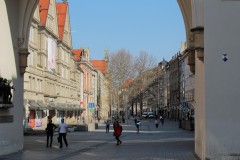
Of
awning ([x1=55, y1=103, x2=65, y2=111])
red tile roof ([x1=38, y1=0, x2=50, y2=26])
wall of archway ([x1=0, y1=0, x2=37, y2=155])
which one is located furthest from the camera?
awning ([x1=55, y1=103, x2=65, y2=111])

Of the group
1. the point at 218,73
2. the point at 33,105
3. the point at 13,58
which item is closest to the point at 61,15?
the point at 33,105

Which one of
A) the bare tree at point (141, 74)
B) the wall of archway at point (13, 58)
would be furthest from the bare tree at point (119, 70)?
the wall of archway at point (13, 58)

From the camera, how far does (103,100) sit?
462 ft

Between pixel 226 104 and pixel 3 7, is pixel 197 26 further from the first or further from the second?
pixel 3 7

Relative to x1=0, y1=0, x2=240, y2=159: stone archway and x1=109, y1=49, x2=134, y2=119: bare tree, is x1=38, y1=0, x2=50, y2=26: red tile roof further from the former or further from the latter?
x1=0, y1=0, x2=240, y2=159: stone archway

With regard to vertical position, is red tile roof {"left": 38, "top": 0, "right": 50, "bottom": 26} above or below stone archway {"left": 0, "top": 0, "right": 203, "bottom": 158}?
above

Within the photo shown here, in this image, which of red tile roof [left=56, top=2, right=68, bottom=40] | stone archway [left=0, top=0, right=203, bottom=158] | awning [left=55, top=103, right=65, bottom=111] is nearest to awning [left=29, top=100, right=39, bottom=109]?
awning [left=55, top=103, right=65, bottom=111]

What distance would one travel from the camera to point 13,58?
20.8m

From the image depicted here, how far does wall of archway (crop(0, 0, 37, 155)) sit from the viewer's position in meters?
19.7

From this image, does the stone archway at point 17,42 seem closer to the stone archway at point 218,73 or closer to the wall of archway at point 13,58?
the wall of archway at point 13,58

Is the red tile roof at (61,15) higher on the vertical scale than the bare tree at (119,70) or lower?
higher

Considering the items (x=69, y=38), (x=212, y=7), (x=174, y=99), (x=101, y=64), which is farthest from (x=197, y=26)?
(x=101, y=64)

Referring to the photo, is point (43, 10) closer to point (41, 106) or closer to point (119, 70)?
point (41, 106)

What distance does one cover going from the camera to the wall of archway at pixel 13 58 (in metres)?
19.7
